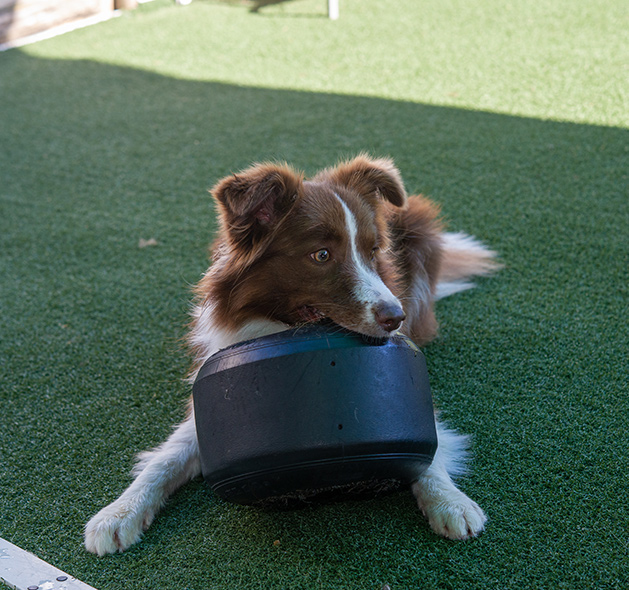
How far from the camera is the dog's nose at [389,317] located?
7.71ft

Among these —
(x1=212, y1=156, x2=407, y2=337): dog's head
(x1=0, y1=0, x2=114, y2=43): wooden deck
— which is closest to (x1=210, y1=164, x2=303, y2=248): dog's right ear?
(x1=212, y1=156, x2=407, y2=337): dog's head

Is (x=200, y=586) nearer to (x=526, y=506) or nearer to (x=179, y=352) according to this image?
(x=526, y=506)

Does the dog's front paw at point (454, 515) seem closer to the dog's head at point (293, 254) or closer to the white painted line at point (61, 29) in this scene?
the dog's head at point (293, 254)

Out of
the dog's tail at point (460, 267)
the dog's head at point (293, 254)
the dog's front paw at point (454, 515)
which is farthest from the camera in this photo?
the dog's tail at point (460, 267)

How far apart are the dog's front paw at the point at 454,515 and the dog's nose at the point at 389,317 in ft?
2.15

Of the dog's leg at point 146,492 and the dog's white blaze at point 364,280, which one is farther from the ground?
the dog's white blaze at point 364,280

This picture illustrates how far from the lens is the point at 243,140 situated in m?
6.07

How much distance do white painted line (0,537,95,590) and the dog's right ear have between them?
4.40ft

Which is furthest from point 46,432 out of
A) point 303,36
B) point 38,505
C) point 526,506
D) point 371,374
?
point 303,36

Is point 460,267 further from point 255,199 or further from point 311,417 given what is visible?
point 311,417

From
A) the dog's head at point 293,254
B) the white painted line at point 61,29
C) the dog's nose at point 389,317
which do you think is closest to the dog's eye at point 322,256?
the dog's head at point 293,254

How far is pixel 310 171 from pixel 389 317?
3171 millimetres

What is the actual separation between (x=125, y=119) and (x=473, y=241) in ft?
13.7

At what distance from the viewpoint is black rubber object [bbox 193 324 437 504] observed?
207cm
